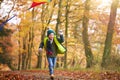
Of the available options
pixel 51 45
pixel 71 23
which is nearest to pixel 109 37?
pixel 51 45

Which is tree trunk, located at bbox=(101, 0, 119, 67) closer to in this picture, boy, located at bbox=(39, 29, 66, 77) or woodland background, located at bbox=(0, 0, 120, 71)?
woodland background, located at bbox=(0, 0, 120, 71)

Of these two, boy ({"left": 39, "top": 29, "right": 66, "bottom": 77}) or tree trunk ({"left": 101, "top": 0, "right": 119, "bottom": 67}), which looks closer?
boy ({"left": 39, "top": 29, "right": 66, "bottom": 77})

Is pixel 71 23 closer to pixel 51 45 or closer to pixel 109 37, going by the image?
pixel 109 37

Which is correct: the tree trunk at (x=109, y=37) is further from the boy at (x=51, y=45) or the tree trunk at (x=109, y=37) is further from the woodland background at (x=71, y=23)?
the boy at (x=51, y=45)

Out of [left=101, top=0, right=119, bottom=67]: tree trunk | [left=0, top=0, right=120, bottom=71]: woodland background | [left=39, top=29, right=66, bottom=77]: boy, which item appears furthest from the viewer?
[left=0, top=0, right=120, bottom=71]: woodland background

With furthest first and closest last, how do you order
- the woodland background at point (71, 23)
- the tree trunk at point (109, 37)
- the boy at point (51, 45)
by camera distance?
the woodland background at point (71, 23) → the tree trunk at point (109, 37) → the boy at point (51, 45)

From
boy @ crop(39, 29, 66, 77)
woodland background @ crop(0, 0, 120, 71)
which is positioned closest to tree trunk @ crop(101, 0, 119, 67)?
woodland background @ crop(0, 0, 120, 71)

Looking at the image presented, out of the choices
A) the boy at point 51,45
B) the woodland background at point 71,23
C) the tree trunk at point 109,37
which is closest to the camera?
the boy at point 51,45

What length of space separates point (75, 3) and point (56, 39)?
17488 millimetres

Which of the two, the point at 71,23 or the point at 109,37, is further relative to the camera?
the point at 71,23

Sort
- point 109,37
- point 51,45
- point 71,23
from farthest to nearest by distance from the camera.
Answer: point 71,23 < point 109,37 < point 51,45

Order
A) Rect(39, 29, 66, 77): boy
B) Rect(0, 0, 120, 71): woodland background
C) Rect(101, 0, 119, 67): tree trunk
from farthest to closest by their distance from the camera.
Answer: Rect(0, 0, 120, 71): woodland background, Rect(101, 0, 119, 67): tree trunk, Rect(39, 29, 66, 77): boy

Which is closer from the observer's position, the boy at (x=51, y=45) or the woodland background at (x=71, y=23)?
the boy at (x=51, y=45)

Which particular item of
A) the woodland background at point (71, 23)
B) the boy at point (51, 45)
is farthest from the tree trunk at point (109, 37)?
the boy at point (51, 45)
